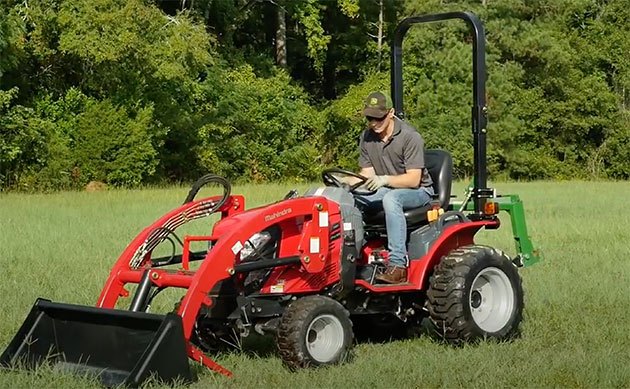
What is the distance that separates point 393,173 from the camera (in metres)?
8.62

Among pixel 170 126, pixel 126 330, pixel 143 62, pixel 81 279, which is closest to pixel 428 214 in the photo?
pixel 126 330

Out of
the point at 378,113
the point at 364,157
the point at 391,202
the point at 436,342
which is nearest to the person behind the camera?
the point at 391,202

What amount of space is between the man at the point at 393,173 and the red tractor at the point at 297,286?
0.12 meters

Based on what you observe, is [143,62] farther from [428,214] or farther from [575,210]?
[428,214]

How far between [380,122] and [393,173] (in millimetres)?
389

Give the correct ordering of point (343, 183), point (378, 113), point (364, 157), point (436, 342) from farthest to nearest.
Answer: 1. point (364, 157)
2. point (436, 342)
3. point (378, 113)
4. point (343, 183)

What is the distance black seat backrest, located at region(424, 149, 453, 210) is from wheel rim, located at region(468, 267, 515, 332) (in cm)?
64

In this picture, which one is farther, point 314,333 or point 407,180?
point 407,180

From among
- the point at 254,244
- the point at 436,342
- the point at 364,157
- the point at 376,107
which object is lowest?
the point at 436,342

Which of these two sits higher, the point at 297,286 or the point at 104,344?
the point at 297,286

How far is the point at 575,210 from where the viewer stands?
23.5 m

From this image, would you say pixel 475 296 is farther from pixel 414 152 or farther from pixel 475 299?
pixel 414 152

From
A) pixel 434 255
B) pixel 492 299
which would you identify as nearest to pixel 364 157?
pixel 434 255

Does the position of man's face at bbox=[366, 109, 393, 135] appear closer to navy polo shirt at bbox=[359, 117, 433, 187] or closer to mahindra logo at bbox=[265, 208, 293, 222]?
navy polo shirt at bbox=[359, 117, 433, 187]
